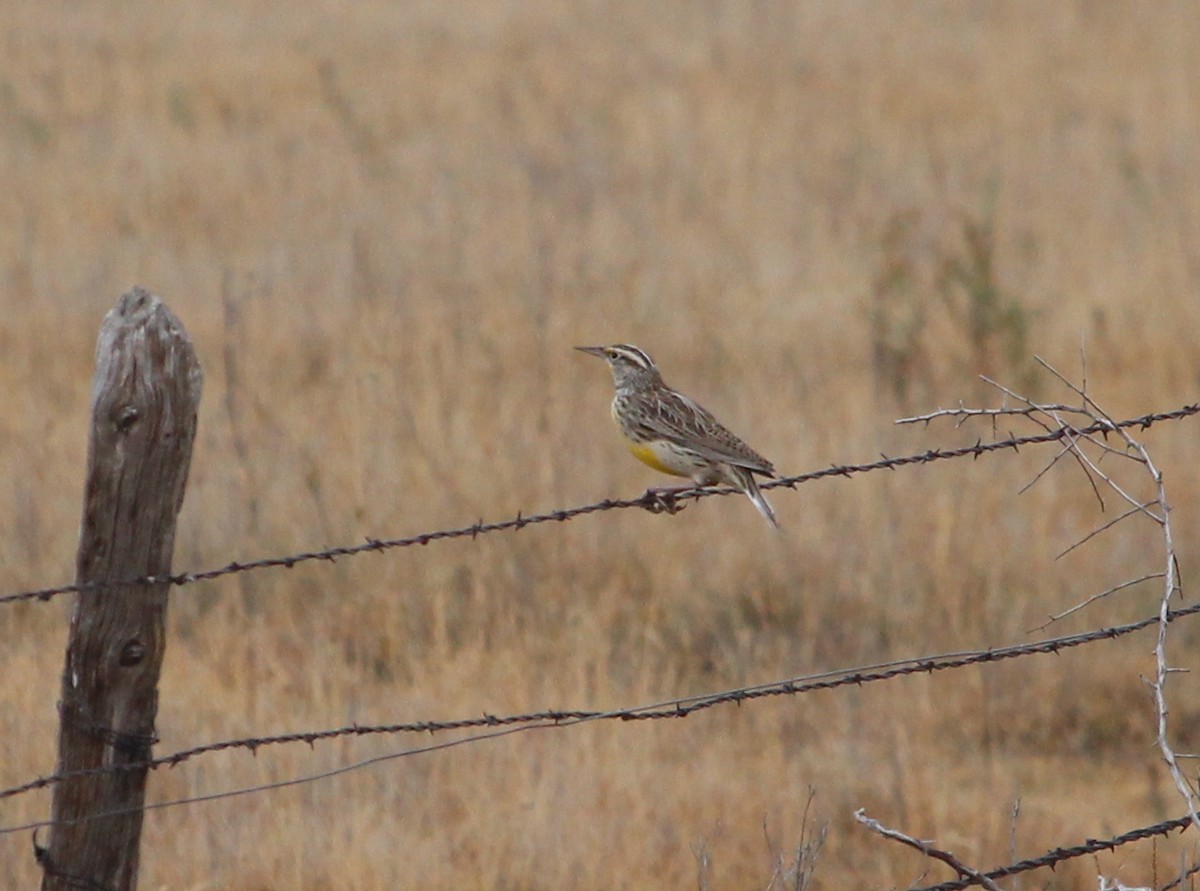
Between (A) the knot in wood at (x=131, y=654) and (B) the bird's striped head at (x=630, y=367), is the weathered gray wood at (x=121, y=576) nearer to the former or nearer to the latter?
(A) the knot in wood at (x=131, y=654)

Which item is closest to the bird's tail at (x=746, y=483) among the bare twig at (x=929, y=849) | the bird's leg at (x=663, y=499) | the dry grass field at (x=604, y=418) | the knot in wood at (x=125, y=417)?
the bird's leg at (x=663, y=499)

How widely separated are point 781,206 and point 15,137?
6.22 m

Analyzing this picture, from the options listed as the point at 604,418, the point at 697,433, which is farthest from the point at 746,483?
the point at 604,418

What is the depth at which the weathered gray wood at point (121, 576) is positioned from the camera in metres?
3.74

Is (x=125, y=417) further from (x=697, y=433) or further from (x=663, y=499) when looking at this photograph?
(x=697, y=433)

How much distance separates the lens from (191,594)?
→ 7879mm

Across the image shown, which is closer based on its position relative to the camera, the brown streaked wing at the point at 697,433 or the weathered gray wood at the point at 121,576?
the weathered gray wood at the point at 121,576

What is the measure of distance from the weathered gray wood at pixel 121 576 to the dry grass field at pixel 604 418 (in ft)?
4.65

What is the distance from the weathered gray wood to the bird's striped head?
269 cm

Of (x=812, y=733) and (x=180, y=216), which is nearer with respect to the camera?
(x=812, y=733)

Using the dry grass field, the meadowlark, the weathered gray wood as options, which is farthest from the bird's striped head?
the weathered gray wood

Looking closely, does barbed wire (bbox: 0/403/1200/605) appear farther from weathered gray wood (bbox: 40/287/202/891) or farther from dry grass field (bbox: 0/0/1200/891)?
dry grass field (bbox: 0/0/1200/891)

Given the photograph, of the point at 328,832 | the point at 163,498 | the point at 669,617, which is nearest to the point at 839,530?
the point at 669,617

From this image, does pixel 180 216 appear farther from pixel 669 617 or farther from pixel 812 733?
pixel 812 733
